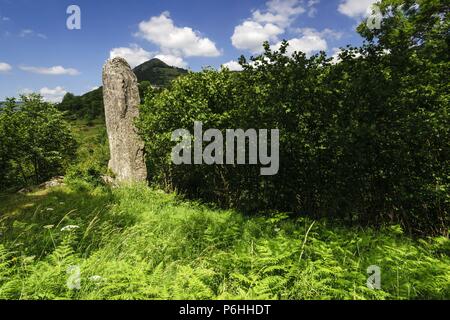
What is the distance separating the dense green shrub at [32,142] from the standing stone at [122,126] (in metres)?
10.6

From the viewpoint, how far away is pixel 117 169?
13.4 metres

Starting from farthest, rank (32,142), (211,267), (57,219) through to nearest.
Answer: (32,142) → (57,219) → (211,267)

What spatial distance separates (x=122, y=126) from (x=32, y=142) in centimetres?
1179

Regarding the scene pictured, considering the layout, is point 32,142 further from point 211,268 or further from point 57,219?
point 211,268

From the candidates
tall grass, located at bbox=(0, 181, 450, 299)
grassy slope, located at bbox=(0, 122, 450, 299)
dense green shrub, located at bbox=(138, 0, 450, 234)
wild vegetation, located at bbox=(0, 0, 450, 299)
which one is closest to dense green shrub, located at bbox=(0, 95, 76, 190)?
wild vegetation, located at bbox=(0, 0, 450, 299)

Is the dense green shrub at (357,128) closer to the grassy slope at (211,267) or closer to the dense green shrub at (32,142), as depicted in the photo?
the grassy slope at (211,267)

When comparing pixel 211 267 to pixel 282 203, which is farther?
pixel 282 203

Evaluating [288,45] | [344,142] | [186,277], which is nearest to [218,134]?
[288,45]

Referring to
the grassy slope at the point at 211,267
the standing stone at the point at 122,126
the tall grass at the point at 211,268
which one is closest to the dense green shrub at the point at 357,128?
the grassy slope at the point at 211,267

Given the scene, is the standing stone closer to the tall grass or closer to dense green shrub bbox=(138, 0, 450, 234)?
dense green shrub bbox=(138, 0, 450, 234)

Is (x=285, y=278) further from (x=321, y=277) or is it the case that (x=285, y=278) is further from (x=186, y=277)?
(x=186, y=277)

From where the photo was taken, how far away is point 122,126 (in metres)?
13.3

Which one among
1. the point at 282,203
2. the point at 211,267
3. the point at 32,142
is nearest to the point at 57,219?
the point at 211,267

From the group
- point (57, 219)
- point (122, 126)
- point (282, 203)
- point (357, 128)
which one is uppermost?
point (122, 126)
